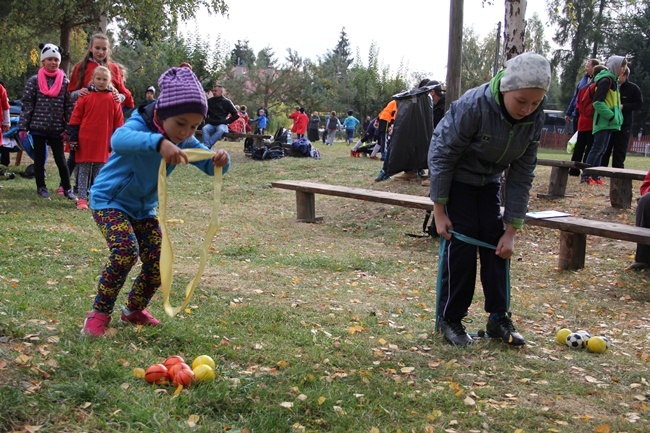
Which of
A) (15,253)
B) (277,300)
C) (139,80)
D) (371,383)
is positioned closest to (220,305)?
(277,300)

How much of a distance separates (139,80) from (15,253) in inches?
1346

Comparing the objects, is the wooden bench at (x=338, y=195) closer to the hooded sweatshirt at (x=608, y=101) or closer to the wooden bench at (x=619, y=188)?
the wooden bench at (x=619, y=188)

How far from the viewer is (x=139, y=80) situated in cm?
3884

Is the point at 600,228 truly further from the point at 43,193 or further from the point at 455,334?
the point at 43,193

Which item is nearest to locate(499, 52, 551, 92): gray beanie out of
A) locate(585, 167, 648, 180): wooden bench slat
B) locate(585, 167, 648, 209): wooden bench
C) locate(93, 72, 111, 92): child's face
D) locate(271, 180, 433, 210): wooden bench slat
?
locate(271, 180, 433, 210): wooden bench slat

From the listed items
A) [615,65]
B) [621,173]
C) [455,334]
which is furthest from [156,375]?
[615,65]

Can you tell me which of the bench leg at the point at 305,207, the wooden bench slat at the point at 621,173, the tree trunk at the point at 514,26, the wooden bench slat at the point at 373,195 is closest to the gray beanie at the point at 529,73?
the wooden bench slat at the point at 373,195

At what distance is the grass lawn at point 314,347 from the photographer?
337 cm

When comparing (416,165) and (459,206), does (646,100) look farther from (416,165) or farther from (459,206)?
(459,206)

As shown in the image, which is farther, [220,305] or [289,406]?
[220,305]

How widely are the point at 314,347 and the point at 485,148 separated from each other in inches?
66.0

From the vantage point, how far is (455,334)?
4656 mm

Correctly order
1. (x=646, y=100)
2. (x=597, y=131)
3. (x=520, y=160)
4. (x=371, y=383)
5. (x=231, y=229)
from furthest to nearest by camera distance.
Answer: (x=646, y=100)
(x=597, y=131)
(x=231, y=229)
(x=520, y=160)
(x=371, y=383)

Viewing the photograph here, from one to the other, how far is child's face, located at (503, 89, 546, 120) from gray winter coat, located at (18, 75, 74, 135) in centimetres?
734
